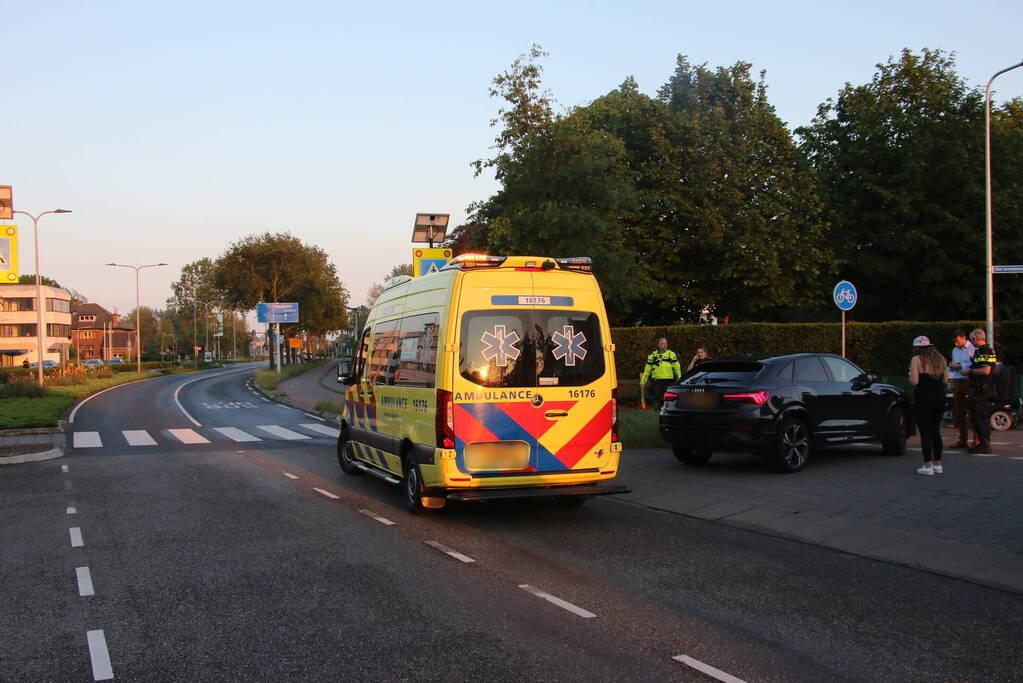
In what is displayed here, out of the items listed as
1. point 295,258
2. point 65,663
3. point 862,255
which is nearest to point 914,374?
point 65,663

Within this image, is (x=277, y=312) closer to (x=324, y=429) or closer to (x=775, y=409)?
(x=324, y=429)

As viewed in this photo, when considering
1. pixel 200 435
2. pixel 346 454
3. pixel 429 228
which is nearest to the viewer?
pixel 346 454

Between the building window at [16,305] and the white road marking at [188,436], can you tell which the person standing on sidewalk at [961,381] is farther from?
the building window at [16,305]

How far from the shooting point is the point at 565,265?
919cm

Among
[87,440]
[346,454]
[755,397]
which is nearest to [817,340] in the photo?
[755,397]

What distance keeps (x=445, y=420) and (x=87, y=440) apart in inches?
565

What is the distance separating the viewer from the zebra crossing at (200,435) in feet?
62.5

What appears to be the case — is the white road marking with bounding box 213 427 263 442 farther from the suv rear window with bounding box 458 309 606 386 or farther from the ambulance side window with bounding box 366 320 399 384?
the suv rear window with bounding box 458 309 606 386

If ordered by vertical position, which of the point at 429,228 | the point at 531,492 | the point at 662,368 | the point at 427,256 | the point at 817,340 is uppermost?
the point at 429,228

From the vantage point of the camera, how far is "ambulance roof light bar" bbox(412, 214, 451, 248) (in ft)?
58.4

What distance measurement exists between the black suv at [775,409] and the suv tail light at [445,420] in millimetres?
4491

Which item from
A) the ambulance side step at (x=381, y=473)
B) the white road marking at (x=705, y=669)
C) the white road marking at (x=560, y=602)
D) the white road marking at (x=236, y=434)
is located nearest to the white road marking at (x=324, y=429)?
the white road marking at (x=236, y=434)

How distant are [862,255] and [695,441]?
24.4 m

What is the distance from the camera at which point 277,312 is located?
56.6m
